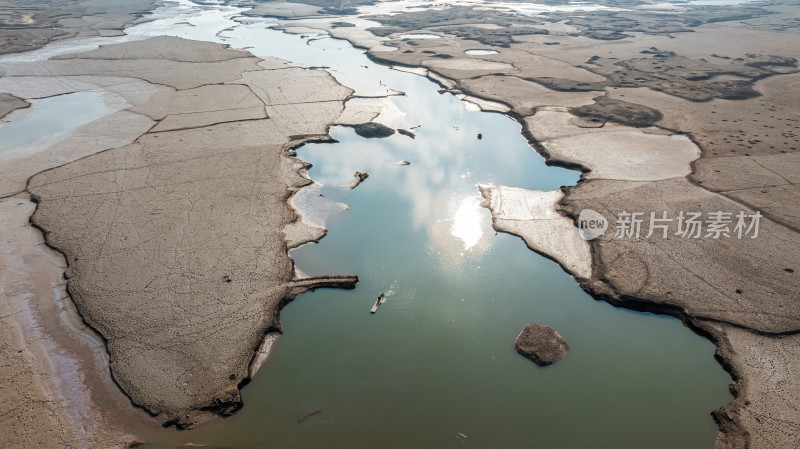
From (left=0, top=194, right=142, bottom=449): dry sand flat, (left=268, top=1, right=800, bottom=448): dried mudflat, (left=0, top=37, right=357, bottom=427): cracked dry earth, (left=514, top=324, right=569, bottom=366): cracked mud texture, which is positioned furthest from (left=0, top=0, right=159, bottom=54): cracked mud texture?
(left=514, top=324, right=569, bottom=366): cracked mud texture

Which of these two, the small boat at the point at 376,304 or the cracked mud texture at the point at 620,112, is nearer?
the small boat at the point at 376,304

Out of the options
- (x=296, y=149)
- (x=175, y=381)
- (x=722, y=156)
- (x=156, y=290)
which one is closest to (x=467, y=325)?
(x=175, y=381)

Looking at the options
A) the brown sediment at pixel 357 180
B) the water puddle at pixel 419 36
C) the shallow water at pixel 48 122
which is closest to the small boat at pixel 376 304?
the brown sediment at pixel 357 180

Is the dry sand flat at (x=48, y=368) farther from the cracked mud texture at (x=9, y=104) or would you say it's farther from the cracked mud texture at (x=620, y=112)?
the cracked mud texture at (x=620, y=112)

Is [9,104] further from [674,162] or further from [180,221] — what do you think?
[674,162]

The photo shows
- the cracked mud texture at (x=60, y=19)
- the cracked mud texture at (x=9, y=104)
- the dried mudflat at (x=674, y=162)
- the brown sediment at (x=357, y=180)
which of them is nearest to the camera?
the dried mudflat at (x=674, y=162)

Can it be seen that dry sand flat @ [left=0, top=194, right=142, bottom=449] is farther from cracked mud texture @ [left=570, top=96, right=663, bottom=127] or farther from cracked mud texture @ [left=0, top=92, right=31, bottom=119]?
cracked mud texture @ [left=570, top=96, right=663, bottom=127]

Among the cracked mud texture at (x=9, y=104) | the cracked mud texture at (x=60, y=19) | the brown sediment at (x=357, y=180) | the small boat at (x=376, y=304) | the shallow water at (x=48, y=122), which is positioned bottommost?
the small boat at (x=376, y=304)

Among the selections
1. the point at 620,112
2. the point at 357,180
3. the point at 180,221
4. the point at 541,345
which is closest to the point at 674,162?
the point at 620,112
